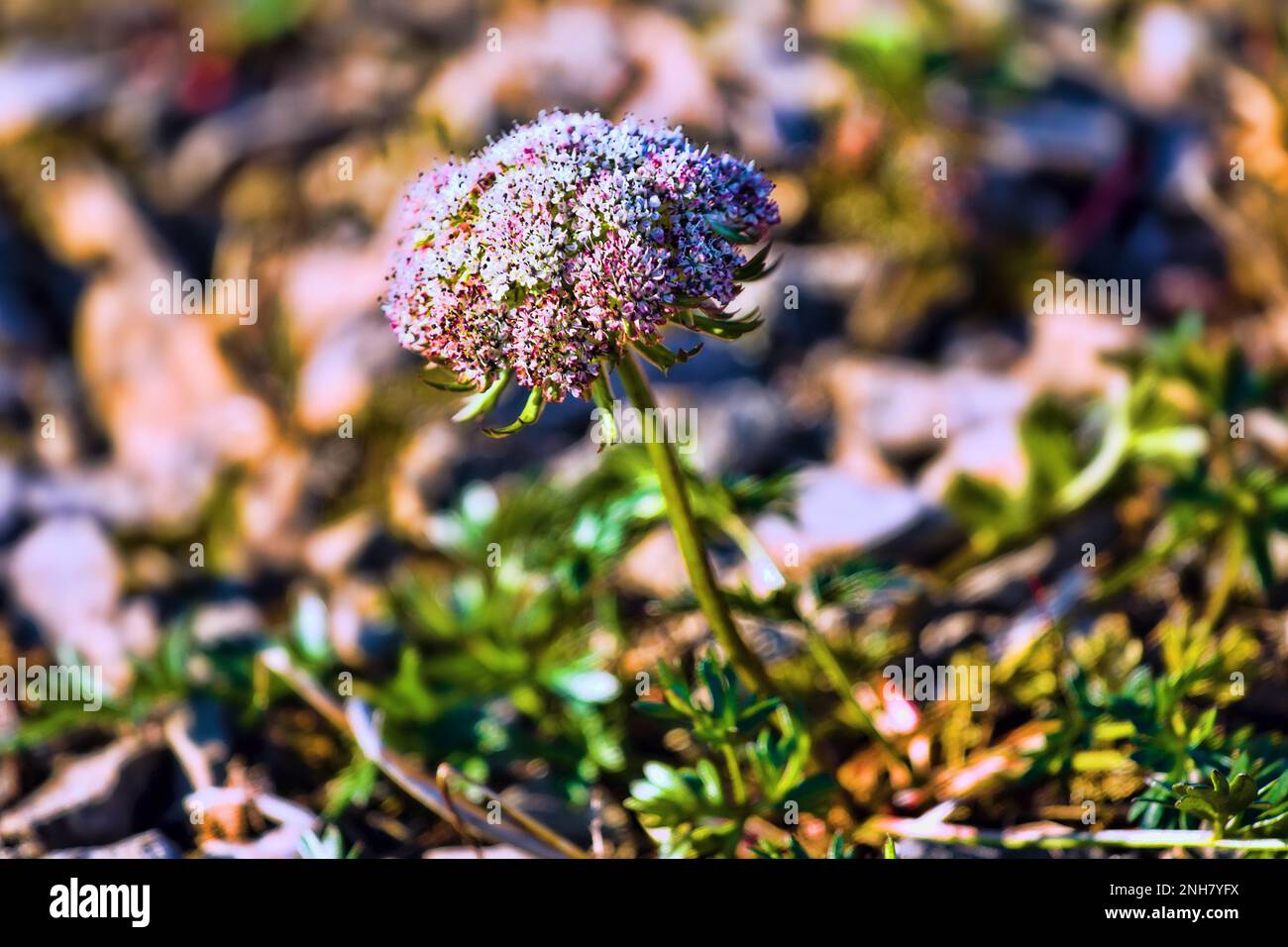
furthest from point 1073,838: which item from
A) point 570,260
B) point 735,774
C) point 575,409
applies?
point 575,409

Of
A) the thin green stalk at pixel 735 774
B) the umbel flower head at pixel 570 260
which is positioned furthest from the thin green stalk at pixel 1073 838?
the umbel flower head at pixel 570 260

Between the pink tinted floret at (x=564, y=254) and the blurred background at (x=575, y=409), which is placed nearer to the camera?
the pink tinted floret at (x=564, y=254)

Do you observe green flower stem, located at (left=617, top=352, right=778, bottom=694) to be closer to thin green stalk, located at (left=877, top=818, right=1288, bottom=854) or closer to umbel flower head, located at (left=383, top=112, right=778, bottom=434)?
umbel flower head, located at (left=383, top=112, right=778, bottom=434)

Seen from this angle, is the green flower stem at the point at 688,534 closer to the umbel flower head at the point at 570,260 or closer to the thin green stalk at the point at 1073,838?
the umbel flower head at the point at 570,260

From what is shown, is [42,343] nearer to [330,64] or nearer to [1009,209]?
[330,64]
